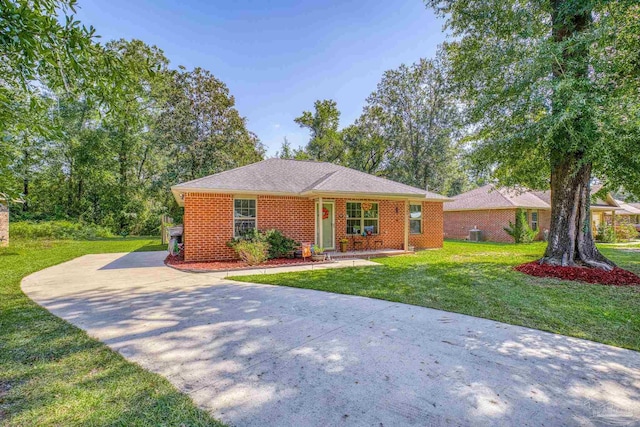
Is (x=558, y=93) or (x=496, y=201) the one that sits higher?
(x=558, y=93)

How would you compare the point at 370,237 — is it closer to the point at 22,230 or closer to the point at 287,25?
the point at 287,25

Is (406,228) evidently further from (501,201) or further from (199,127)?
(199,127)

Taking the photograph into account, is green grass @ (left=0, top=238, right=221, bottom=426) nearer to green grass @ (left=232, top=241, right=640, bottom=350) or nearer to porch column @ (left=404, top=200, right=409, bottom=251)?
green grass @ (left=232, top=241, right=640, bottom=350)

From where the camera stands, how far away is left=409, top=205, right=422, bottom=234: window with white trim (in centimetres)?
1555

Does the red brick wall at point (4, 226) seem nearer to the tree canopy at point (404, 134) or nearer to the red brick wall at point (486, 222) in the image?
the tree canopy at point (404, 134)

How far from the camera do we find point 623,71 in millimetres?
6758

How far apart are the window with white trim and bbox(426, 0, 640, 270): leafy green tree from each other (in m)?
5.25

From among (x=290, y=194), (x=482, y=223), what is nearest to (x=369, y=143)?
(x=482, y=223)

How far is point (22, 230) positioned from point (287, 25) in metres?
21.8

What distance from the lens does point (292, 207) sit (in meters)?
12.0

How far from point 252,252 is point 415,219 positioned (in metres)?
9.27

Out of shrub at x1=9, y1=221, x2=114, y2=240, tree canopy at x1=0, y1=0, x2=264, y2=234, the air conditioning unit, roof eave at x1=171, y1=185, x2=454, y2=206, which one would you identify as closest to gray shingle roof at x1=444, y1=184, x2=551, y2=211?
the air conditioning unit

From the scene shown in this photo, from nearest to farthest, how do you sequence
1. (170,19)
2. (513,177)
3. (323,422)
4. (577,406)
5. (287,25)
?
(323,422) → (577,406) → (170,19) → (513,177) → (287,25)

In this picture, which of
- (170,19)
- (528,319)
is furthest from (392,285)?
(170,19)
